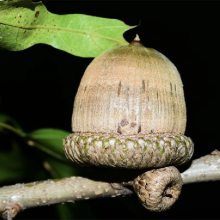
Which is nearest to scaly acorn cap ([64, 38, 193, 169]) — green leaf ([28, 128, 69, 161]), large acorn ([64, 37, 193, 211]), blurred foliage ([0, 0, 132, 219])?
large acorn ([64, 37, 193, 211])

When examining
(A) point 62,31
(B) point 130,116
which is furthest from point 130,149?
(A) point 62,31

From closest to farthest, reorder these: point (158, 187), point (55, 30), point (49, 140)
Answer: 1. point (158, 187)
2. point (55, 30)
3. point (49, 140)

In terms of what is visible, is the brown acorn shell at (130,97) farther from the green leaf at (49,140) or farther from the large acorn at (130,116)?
the green leaf at (49,140)

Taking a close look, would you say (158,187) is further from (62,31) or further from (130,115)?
(62,31)

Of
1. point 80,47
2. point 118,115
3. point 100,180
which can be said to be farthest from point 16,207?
point 80,47

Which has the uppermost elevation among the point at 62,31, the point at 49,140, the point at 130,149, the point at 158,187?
the point at 62,31

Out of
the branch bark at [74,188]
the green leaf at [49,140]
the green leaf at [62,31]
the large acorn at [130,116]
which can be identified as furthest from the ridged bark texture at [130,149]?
the green leaf at [49,140]

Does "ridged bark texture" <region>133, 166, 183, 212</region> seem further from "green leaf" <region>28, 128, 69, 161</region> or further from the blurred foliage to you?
"green leaf" <region>28, 128, 69, 161</region>
